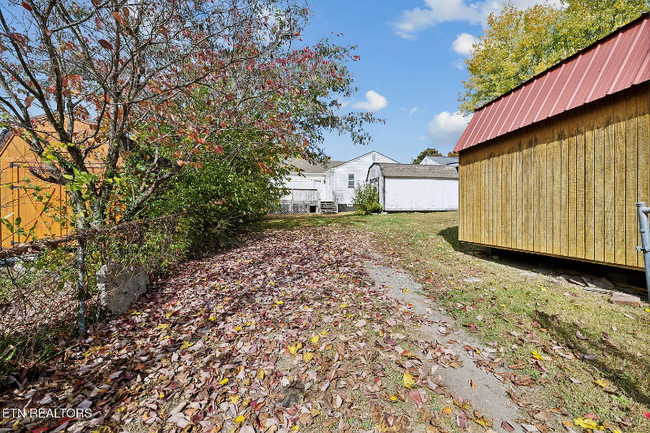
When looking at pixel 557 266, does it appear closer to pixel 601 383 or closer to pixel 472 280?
pixel 472 280

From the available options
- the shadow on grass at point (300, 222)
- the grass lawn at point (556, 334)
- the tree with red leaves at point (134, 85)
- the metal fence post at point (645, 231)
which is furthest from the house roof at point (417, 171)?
the metal fence post at point (645, 231)

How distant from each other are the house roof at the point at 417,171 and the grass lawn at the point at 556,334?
44.7 ft

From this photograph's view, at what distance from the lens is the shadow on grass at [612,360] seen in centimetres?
243

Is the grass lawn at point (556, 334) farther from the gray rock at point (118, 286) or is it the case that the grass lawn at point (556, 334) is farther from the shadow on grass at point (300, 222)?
the shadow on grass at point (300, 222)

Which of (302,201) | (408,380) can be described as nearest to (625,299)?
(408,380)

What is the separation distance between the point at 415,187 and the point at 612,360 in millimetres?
17264

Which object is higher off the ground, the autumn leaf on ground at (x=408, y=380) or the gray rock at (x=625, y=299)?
the gray rock at (x=625, y=299)

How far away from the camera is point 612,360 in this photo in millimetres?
2771

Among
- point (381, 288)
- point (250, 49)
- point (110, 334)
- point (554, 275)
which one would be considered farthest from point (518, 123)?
point (110, 334)

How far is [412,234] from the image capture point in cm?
939

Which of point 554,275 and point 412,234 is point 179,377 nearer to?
point 554,275

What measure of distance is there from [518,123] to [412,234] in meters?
4.81

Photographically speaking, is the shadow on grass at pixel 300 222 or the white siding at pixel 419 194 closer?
the shadow on grass at pixel 300 222

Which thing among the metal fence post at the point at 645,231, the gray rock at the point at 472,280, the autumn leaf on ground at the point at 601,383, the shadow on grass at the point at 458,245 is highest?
the metal fence post at the point at 645,231
